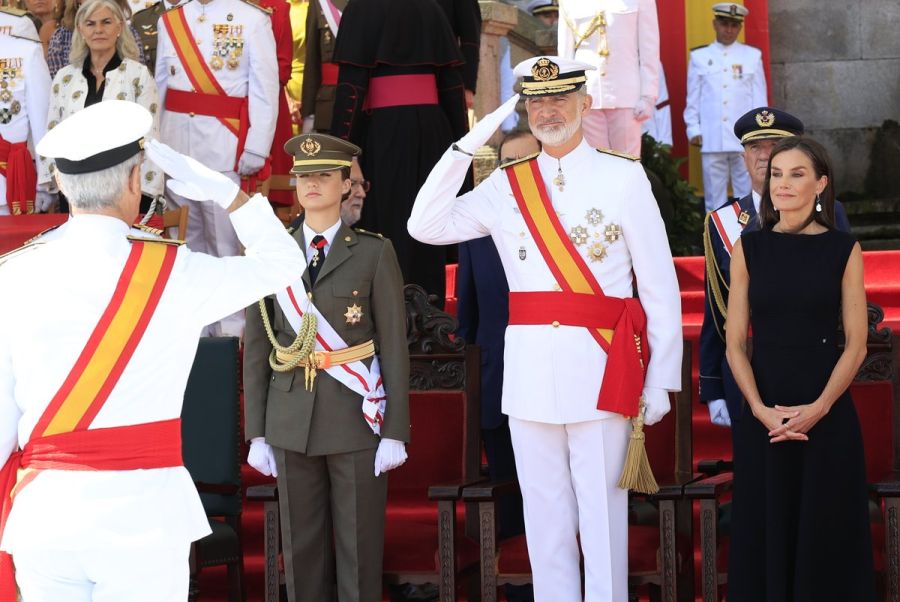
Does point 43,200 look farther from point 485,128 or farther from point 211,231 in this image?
point 485,128

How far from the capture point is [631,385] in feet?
14.2

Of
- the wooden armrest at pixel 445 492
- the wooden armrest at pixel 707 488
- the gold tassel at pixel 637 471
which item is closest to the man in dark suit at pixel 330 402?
the wooden armrest at pixel 445 492

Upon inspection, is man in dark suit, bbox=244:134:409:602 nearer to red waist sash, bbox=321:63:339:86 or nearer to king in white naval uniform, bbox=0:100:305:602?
king in white naval uniform, bbox=0:100:305:602

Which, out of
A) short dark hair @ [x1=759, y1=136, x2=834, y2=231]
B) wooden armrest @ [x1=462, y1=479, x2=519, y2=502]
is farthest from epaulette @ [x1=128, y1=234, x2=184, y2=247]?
short dark hair @ [x1=759, y1=136, x2=834, y2=231]

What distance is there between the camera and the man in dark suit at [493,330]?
510 centimetres

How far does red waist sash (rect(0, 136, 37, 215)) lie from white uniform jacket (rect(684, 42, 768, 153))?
4.81 metres

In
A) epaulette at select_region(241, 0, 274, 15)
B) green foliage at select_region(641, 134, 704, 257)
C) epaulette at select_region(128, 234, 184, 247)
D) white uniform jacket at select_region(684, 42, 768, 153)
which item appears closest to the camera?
epaulette at select_region(128, 234, 184, 247)

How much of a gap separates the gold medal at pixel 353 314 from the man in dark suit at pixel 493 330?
2.03ft

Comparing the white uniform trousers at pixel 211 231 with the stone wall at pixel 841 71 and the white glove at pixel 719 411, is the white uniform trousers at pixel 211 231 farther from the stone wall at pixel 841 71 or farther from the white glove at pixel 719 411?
the stone wall at pixel 841 71

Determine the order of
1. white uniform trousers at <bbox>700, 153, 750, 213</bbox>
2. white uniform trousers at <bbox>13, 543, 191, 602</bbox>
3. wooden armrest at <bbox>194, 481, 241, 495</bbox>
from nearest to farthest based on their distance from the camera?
white uniform trousers at <bbox>13, 543, 191, 602</bbox>, wooden armrest at <bbox>194, 481, 241, 495</bbox>, white uniform trousers at <bbox>700, 153, 750, 213</bbox>

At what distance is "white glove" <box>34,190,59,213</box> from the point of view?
6.59 m

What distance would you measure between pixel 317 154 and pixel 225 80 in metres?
1.89

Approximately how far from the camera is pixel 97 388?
3.15 metres

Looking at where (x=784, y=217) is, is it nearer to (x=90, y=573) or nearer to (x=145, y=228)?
(x=145, y=228)
